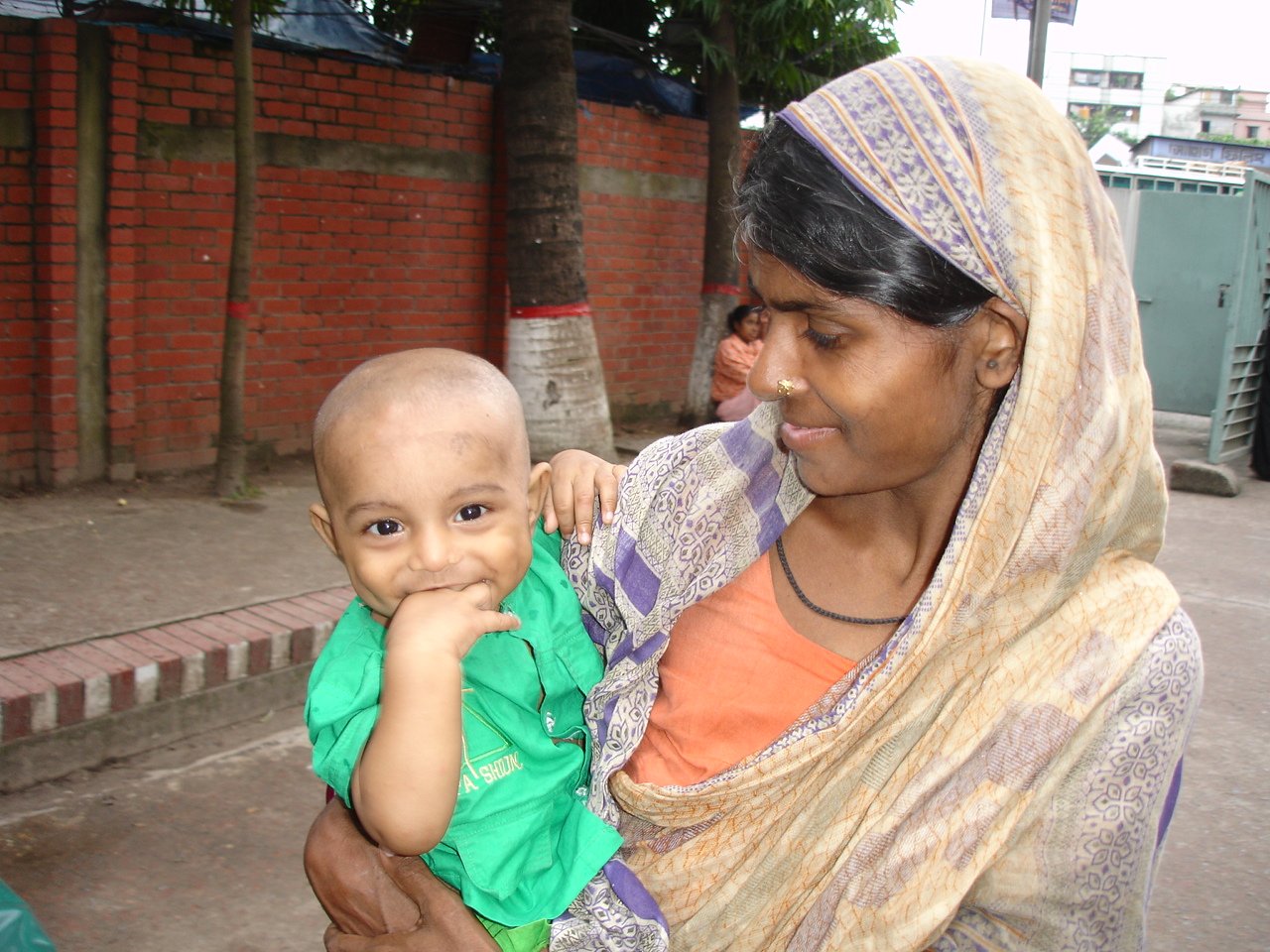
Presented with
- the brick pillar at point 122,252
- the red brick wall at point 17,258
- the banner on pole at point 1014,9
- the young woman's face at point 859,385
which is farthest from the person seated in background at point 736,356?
the young woman's face at point 859,385

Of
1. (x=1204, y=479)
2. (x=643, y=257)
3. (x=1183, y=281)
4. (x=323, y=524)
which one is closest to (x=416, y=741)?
(x=323, y=524)

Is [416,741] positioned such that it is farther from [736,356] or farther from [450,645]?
[736,356]

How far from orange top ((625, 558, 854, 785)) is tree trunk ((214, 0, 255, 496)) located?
5126mm

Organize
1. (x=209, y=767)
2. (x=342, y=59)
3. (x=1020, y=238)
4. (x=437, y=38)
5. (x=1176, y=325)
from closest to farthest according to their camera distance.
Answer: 1. (x=1020, y=238)
2. (x=209, y=767)
3. (x=342, y=59)
4. (x=437, y=38)
5. (x=1176, y=325)

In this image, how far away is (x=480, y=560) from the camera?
167 centimetres

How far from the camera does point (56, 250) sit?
617 cm

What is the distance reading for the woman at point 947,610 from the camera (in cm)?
146

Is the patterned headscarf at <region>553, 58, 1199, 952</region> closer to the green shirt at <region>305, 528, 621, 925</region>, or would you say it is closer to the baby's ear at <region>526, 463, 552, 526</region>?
the green shirt at <region>305, 528, 621, 925</region>

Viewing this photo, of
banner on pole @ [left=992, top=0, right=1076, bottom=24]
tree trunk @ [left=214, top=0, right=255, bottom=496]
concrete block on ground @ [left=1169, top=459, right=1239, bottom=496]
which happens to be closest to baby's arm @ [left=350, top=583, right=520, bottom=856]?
tree trunk @ [left=214, top=0, right=255, bottom=496]

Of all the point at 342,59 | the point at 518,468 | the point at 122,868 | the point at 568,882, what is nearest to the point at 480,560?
the point at 518,468

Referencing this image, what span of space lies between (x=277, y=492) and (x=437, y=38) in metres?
4.13

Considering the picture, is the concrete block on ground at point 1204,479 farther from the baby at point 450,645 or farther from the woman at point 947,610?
the baby at point 450,645

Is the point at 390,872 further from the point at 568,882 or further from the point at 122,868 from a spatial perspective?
the point at 122,868

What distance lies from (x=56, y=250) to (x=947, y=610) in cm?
586
